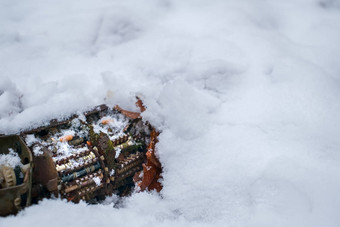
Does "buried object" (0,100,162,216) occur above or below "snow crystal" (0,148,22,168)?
below

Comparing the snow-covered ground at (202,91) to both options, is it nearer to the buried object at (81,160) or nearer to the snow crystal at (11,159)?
the buried object at (81,160)

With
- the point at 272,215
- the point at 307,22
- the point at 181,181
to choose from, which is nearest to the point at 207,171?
the point at 181,181

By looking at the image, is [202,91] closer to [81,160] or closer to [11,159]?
[81,160]

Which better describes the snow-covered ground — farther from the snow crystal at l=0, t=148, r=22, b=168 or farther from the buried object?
the snow crystal at l=0, t=148, r=22, b=168

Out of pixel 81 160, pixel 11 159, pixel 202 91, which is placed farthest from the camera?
pixel 202 91

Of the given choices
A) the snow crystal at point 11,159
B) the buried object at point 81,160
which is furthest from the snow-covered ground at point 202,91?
the snow crystal at point 11,159

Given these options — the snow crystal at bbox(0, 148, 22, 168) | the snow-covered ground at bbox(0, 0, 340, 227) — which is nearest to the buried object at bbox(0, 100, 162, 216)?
the snow crystal at bbox(0, 148, 22, 168)

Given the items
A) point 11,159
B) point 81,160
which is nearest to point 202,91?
point 81,160
